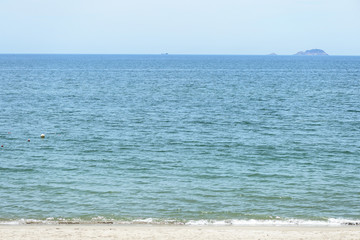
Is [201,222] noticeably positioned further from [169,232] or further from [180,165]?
[180,165]

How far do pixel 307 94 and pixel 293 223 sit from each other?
2109 inches

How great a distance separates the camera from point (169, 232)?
16.2 meters

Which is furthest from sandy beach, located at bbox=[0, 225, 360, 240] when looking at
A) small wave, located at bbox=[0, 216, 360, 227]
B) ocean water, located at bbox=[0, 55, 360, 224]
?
ocean water, located at bbox=[0, 55, 360, 224]

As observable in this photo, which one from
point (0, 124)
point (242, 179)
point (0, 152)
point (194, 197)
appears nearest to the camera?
point (194, 197)

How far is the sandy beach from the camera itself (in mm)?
15445

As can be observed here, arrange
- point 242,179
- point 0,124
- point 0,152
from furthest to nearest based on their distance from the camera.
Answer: point 0,124
point 0,152
point 242,179

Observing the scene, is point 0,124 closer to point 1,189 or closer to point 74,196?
point 1,189

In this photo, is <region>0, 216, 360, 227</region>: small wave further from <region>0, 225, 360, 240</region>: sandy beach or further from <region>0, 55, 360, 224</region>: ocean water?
<region>0, 225, 360, 240</region>: sandy beach

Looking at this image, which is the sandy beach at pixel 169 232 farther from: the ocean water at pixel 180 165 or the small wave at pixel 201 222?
the ocean water at pixel 180 165

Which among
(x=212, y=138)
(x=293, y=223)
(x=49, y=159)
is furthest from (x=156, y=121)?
(x=293, y=223)

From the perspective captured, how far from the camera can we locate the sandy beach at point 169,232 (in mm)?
15445

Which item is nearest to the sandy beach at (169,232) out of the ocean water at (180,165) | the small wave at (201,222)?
the small wave at (201,222)

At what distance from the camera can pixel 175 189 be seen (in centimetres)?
2261

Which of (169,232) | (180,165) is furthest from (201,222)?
(180,165)
